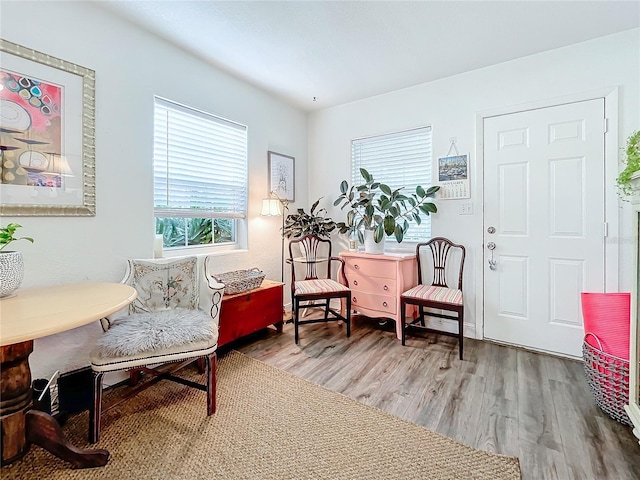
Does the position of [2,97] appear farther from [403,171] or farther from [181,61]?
[403,171]

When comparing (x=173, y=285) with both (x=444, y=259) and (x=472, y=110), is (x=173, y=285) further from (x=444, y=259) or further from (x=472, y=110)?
(x=472, y=110)

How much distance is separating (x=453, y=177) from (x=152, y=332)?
280 centimetres

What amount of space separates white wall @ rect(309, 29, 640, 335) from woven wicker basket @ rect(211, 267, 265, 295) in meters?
1.37

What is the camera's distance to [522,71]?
2.60 meters

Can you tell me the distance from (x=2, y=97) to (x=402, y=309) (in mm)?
3006

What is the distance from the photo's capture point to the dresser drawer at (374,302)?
114 inches

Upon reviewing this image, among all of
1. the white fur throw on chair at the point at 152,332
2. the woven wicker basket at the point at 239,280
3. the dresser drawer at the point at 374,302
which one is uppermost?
the woven wicker basket at the point at 239,280

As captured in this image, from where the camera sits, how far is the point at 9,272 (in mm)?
1382

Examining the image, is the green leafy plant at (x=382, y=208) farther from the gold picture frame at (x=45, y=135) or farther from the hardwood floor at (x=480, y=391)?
the gold picture frame at (x=45, y=135)

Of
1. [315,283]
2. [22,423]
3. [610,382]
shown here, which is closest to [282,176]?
[315,283]

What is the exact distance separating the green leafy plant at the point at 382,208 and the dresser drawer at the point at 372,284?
15.7 inches

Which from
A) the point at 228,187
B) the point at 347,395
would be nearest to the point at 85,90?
the point at 228,187

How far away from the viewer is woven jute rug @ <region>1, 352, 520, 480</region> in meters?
1.33

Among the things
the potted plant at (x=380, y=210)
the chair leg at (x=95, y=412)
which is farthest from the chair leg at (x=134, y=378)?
the potted plant at (x=380, y=210)
